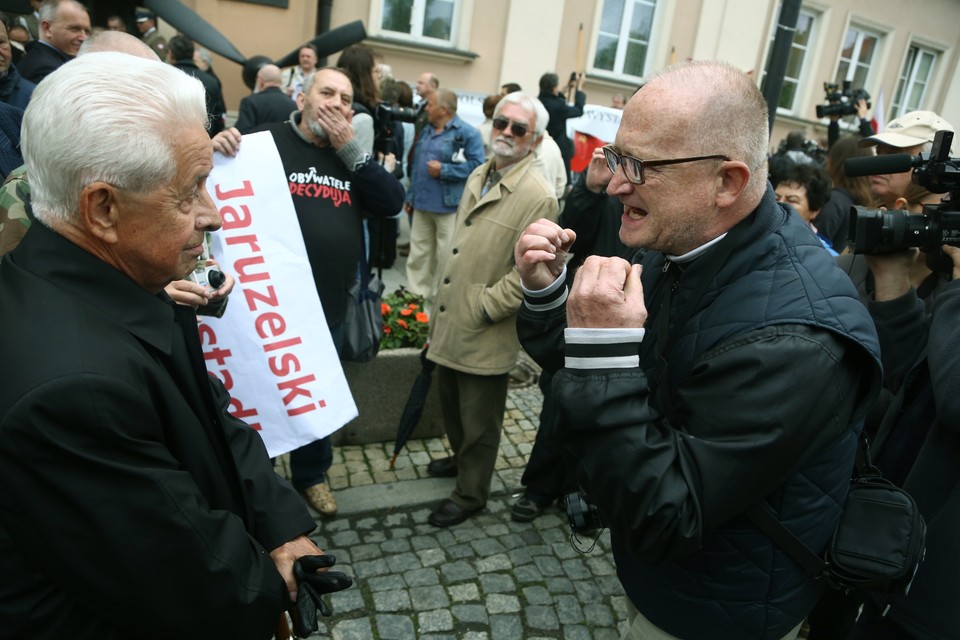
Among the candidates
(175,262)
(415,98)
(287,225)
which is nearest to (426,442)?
(287,225)

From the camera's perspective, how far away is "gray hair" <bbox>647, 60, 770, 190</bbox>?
1.51 meters

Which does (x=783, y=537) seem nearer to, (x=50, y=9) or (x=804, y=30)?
(x=50, y=9)

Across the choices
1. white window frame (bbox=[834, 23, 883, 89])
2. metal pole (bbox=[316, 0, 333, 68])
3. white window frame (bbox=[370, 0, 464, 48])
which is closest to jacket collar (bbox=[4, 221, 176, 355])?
metal pole (bbox=[316, 0, 333, 68])

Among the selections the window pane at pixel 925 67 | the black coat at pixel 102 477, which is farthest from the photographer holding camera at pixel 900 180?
the window pane at pixel 925 67

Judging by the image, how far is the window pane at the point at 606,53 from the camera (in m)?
12.2

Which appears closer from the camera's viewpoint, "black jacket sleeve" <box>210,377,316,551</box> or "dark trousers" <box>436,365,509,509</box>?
"black jacket sleeve" <box>210,377,316,551</box>

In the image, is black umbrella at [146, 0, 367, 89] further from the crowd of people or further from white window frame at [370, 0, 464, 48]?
the crowd of people

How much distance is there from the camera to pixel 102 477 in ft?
3.88

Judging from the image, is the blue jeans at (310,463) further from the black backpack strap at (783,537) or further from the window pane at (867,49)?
the window pane at (867,49)

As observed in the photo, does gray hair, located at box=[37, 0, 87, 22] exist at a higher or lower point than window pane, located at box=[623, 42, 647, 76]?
lower

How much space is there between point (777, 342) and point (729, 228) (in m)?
0.35

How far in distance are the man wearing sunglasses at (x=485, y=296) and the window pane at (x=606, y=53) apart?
942 cm

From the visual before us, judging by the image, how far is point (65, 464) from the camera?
1151mm

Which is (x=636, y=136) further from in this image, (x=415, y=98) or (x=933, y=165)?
(x=415, y=98)
